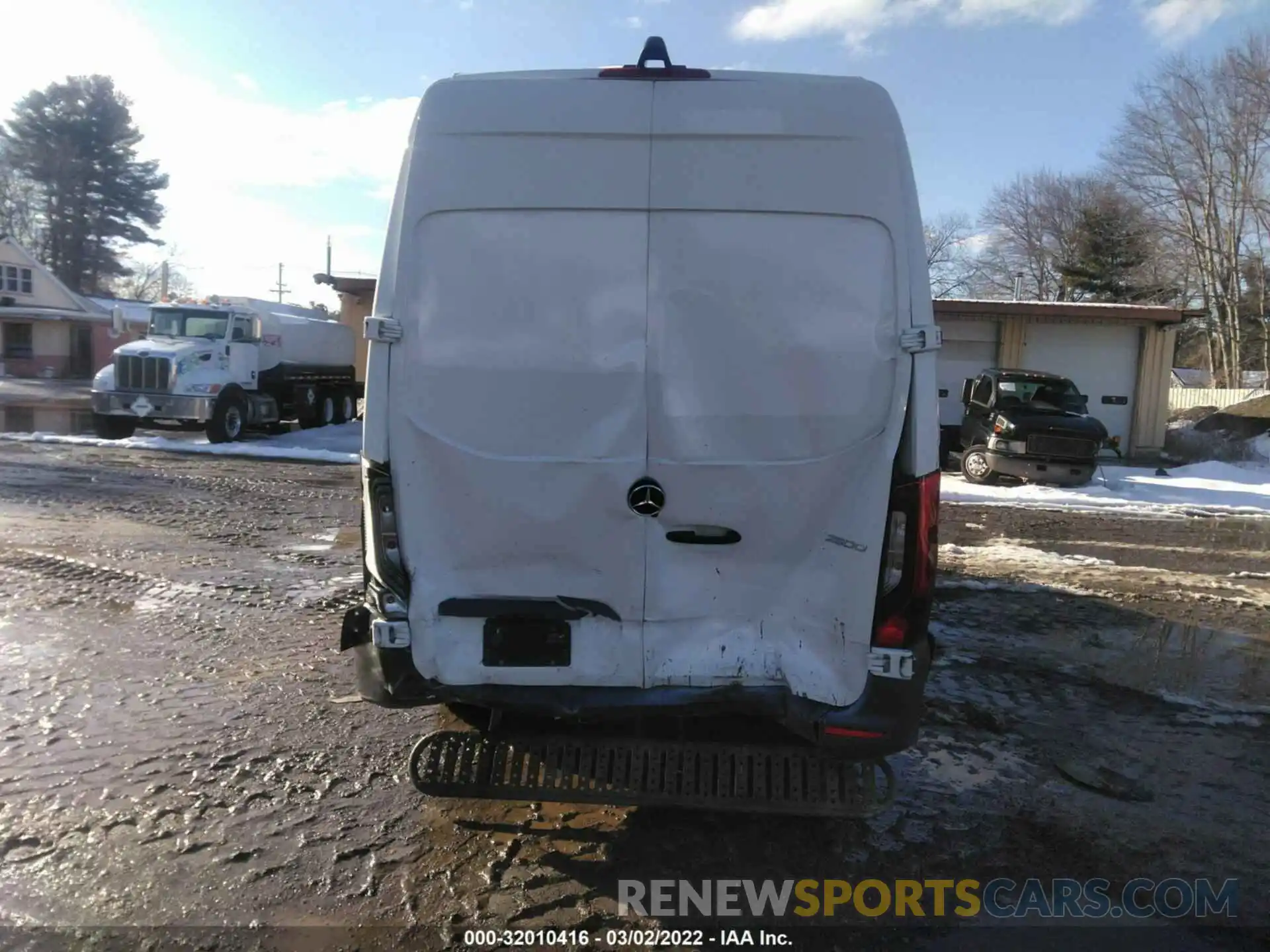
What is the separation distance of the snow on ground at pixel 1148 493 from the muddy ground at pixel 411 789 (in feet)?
19.7

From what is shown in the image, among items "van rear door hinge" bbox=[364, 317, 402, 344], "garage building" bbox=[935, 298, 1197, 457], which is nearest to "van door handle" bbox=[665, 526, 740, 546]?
"van rear door hinge" bbox=[364, 317, 402, 344]

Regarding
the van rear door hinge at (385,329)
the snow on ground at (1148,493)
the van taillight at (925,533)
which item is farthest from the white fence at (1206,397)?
the van rear door hinge at (385,329)

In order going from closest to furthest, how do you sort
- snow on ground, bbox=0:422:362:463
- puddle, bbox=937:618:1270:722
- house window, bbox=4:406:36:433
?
puddle, bbox=937:618:1270:722 → snow on ground, bbox=0:422:362:463 → house window, bbox=4:406:36:433

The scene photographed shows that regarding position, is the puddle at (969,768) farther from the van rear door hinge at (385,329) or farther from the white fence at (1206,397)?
the white fence at (1206,397)

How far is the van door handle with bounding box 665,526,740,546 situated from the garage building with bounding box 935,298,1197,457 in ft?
66.1

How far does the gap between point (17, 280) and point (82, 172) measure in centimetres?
1507

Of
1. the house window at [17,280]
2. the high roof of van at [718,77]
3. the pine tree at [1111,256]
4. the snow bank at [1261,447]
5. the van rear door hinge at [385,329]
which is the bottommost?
the snow bank at [1261,447]

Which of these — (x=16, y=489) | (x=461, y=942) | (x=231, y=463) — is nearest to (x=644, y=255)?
(x=461, y=942)

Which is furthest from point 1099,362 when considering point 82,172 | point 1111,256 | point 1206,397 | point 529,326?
point 82,172

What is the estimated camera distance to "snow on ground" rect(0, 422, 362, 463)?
652 inches

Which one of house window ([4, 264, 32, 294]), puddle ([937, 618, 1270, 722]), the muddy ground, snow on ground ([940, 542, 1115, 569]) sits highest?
house window ([4, 264, 32, 294])

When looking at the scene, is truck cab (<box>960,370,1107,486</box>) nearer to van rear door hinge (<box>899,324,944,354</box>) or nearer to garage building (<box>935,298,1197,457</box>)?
garage building (<box>935,298,1197,457</box>)

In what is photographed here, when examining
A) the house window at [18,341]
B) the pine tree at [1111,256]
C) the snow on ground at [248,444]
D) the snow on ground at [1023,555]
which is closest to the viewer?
the snow on ground at [1023,555]

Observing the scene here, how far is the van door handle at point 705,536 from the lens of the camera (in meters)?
3.29
